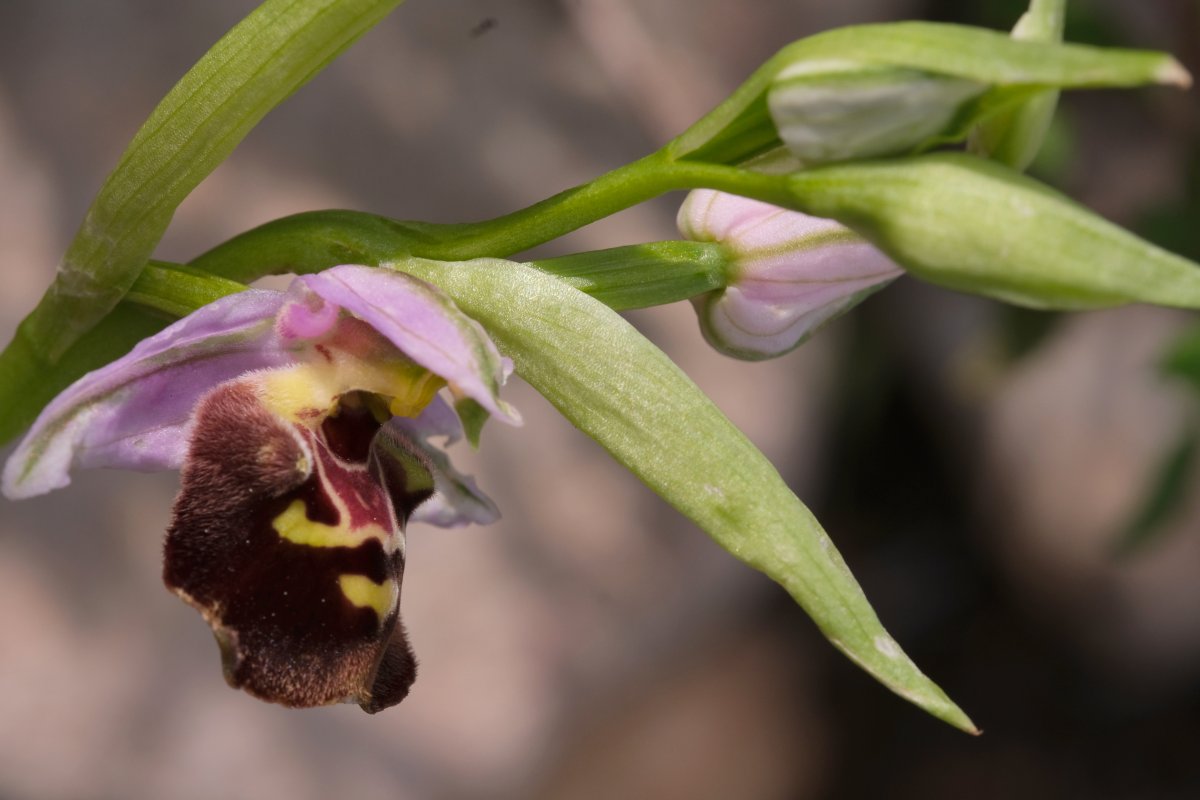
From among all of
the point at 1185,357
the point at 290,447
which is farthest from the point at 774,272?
the point at 1185,357

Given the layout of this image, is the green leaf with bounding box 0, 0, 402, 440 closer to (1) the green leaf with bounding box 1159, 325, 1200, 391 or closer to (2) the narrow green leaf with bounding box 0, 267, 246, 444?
(2) the narrow green leaf with bounding box 0, 267, 246, 444

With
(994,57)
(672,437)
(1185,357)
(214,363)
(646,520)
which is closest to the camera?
(994,57)

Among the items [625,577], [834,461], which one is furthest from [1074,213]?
[834,461]

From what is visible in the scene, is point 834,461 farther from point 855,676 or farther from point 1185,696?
point 1185,696

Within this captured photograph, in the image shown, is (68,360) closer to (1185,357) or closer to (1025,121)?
(1025,121)

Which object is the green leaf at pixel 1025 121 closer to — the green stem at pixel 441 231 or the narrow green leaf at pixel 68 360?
the green stem at pixel 441 231

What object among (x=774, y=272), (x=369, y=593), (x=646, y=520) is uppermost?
(x=774, y=272)
